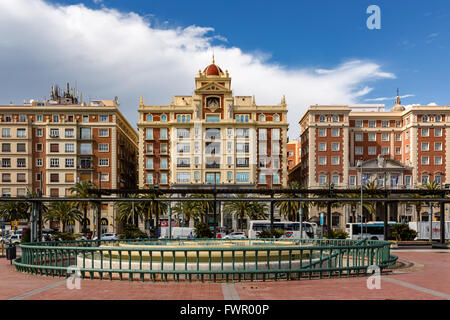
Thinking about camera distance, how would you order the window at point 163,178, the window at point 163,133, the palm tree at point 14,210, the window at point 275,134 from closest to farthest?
the palm tree at point 14,210 → the window at point 163,178 → the window at point 163,133 → the window at point 275,134

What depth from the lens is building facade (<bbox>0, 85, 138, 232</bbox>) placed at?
3145 inches

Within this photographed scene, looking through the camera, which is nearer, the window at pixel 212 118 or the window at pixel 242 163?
the window at pixel 242 163

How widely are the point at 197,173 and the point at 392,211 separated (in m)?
36.3

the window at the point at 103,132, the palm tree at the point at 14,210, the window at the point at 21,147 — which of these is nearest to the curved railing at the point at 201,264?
the palm tree at the point at 14,210

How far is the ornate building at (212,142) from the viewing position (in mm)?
80938

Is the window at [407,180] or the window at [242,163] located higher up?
the window at [242,163]

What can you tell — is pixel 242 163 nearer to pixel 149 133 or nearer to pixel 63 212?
pixel 149 133

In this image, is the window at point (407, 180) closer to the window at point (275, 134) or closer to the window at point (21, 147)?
the window at point (275, 134)

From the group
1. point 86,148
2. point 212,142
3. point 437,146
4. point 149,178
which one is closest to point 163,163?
point 149,178

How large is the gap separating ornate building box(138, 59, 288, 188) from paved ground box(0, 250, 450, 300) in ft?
210

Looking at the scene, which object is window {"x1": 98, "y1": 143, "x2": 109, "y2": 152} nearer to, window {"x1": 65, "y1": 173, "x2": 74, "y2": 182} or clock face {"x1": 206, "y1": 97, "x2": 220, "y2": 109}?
window {"x1": 65, "y1": 173, "x2": 74, "y2": 182}

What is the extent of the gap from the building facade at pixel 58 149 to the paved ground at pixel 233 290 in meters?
65.9

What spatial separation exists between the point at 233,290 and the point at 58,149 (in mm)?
72950
